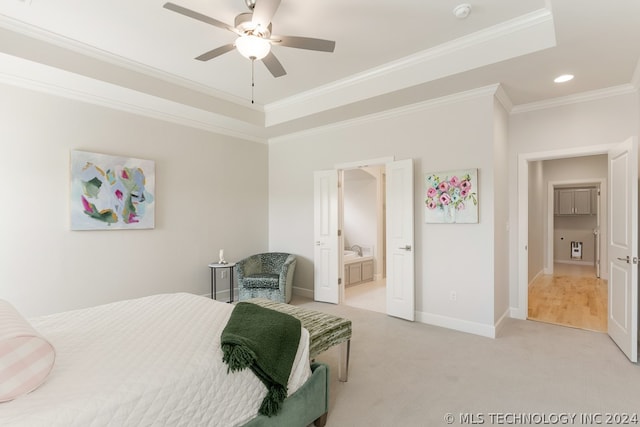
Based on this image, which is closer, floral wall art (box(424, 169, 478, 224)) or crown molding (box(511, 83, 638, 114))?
crown molding (box(511, 83, 638, 114))

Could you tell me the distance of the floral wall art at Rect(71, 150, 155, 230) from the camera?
11.9 feet

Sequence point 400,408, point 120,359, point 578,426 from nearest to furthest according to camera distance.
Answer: point 120,359, point 578,426, point 400,408

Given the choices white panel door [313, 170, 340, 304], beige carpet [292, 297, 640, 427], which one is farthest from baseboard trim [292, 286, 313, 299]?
beige carpet [292, 297, 640, 427]

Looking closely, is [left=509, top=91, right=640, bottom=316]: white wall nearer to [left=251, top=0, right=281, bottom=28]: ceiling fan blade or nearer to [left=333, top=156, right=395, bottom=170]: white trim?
[left=333, top=156, right=395, bottom=170]: white trim

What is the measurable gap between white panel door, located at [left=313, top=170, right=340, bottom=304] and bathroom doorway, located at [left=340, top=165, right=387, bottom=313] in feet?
3.07

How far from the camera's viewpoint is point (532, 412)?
2.24 m

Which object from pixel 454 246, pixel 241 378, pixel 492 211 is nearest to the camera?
pixel 241 378

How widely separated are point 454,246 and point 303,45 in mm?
2767

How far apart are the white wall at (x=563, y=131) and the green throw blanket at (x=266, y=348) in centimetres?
354

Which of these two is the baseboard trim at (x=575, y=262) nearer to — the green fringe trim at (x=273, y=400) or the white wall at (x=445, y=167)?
the white wall at (x=445, y=167)

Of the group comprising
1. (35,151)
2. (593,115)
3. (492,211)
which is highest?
(593,115)

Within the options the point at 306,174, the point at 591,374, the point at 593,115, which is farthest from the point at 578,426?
the point at 306,174

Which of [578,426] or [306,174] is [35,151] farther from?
[578,426]

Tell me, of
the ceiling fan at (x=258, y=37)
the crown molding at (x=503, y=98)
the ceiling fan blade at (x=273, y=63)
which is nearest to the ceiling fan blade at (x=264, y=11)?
the ceiling fan at (x=258, y=37)
